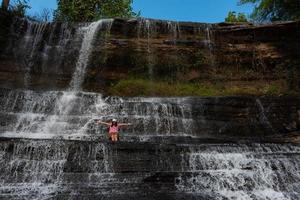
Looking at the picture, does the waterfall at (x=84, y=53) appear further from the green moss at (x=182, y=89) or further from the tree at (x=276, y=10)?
the tree at (x=276, y=10)

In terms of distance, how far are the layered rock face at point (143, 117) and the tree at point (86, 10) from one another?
32.0 ft

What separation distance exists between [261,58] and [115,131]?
41.8ft

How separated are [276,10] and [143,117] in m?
16.3

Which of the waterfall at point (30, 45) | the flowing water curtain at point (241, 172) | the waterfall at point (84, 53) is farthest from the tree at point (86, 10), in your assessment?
the flowing water curtain at point (241, 172)

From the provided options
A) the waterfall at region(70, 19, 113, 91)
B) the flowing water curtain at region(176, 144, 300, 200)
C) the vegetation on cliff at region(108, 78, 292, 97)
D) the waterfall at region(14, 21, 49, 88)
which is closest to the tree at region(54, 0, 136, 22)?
the waterfall at region(70, 19, 113, 91)

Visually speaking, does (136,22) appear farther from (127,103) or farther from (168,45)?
(127,103)

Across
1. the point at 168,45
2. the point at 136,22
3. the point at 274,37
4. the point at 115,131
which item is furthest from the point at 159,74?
the point at 115,131

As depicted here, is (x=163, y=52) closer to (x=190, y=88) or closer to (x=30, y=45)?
(x=190, y=88)

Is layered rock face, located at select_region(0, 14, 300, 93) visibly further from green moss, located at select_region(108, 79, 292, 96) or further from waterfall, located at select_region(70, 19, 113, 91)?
green moss, located at select_region(108, 79, 292, 96)

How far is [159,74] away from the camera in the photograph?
25484mm

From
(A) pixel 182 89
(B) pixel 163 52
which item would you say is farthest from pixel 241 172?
(B) pixel 163 52

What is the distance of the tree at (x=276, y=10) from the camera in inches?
1121

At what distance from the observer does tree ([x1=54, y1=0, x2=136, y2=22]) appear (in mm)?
34797

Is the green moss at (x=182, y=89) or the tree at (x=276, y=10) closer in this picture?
the green moss at (x=182, y=89)
